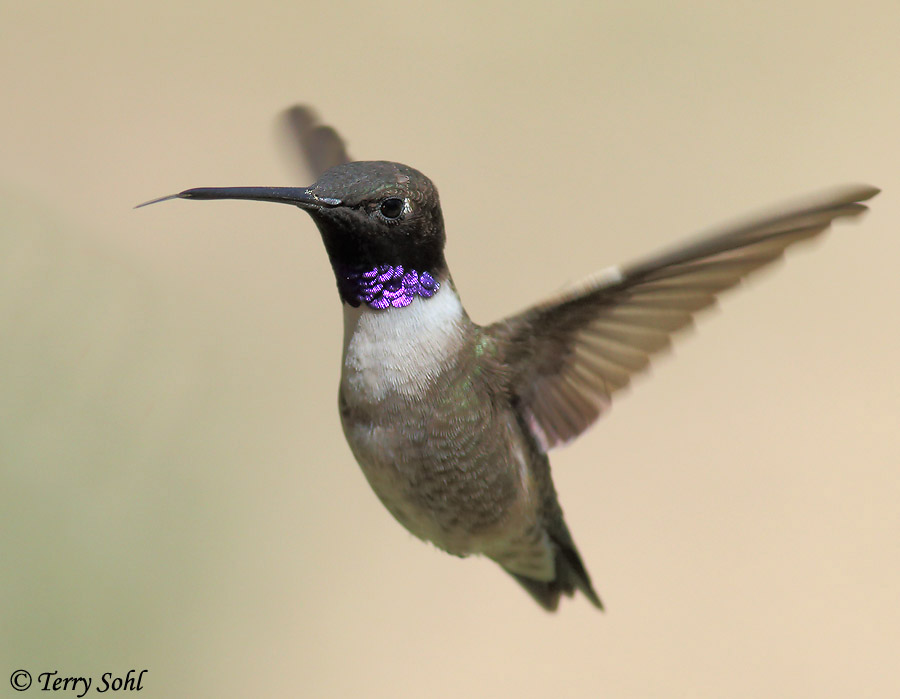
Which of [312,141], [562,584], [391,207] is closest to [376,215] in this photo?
[391,207]

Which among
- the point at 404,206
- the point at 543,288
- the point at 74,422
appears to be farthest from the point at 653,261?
the point at 543,288

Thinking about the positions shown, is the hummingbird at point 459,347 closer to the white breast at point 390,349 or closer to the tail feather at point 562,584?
the white breast at point 390,349

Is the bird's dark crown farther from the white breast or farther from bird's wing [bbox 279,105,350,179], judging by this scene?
bird's wing [bbox 279,105,350,179]

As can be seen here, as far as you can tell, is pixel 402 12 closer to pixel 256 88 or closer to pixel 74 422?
pixel 256 88

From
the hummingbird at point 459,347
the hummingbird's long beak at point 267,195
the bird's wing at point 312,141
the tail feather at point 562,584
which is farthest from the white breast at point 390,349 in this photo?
the tail feather at point 562,584

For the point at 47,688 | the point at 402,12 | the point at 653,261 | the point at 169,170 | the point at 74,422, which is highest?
the point at 402,12

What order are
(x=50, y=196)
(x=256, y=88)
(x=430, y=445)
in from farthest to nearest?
(x=256, y=88)
(x=50, y=196)
(x=430, y=445)

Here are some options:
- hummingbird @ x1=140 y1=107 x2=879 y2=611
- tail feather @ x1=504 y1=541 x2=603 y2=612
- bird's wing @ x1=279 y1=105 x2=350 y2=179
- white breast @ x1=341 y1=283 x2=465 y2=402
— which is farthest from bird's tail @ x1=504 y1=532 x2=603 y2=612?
bird's wing @ x1=279 y1=105 x2=350 y2=179
